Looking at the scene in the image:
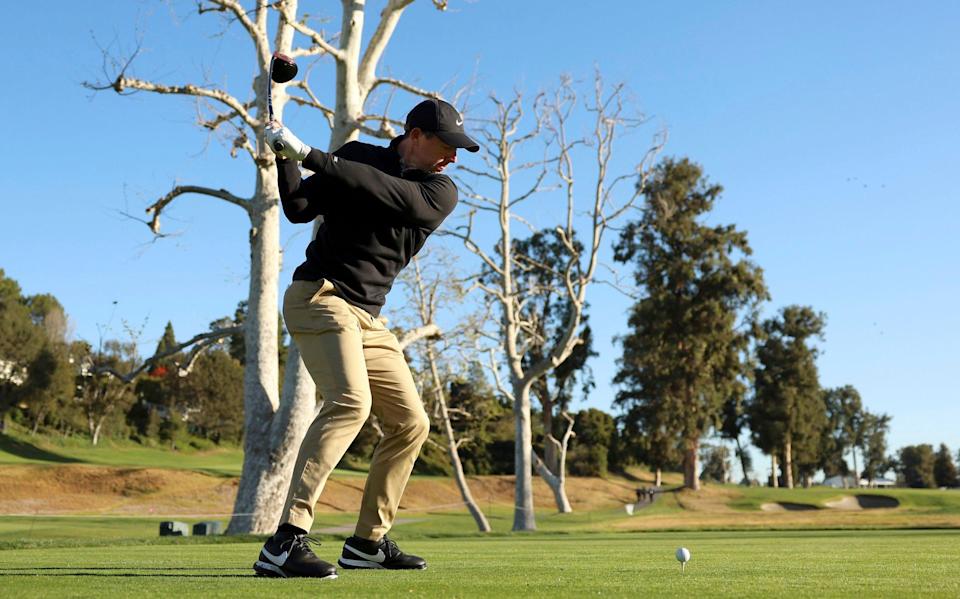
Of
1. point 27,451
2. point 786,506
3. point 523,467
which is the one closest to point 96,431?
point 27,451

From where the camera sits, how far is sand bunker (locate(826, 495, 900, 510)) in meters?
46.2

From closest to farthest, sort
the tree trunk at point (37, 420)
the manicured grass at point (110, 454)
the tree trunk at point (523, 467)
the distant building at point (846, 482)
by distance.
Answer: the tree trunk at point (523, 467)
the manicured grass at point (110, 454)
the tree trunk at point (37, 420)
the distant building at point (846, 482)

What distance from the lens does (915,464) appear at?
95125 mm

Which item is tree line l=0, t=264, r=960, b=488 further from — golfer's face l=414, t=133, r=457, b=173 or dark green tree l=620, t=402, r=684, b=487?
golfer's face l=414, t=133, r=457, b=173

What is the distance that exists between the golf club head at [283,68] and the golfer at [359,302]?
487 millimetres

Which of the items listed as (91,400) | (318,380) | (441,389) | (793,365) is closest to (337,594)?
(318,380)

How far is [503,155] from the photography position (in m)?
25.9

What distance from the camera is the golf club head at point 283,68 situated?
4.73m

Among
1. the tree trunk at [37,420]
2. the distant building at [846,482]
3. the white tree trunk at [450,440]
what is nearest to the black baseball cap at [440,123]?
the white tree trunk at [450,440]

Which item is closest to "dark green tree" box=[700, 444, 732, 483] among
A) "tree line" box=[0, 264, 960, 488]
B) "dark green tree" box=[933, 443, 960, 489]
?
"tree line" box=[0, 264, 960, 488]

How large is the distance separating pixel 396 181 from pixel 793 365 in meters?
58.2

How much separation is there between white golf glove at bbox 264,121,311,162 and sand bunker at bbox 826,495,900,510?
152ft

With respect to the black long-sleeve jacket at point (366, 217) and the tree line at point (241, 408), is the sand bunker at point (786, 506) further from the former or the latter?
the black long-sleeve jacket at point (366, 217)

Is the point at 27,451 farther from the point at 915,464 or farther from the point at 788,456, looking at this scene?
the point at 915,464
